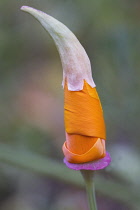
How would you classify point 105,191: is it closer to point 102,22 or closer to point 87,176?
point 87,176

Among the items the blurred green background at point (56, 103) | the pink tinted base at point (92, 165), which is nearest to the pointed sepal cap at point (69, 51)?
the pink tinted base at point (92, 165)

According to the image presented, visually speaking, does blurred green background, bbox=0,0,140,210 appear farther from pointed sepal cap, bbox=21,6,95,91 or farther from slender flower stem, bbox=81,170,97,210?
pointed sepal cap, bbox=21,6,95,91

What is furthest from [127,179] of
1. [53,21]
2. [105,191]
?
[53,21]

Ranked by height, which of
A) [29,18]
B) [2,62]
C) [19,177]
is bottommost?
[19,177]

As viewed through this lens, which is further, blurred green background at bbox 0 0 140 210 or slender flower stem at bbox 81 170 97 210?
blurred green background at bbox 0 0 140 210

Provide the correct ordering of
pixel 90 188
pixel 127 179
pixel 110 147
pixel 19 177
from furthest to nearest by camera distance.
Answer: pixel 19 177, pixel 110 147, pixel 127 179, pixel 90 188

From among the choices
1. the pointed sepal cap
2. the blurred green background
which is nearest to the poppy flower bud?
the pointed sepal cap

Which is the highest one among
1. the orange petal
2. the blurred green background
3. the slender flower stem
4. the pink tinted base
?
the orange petal
